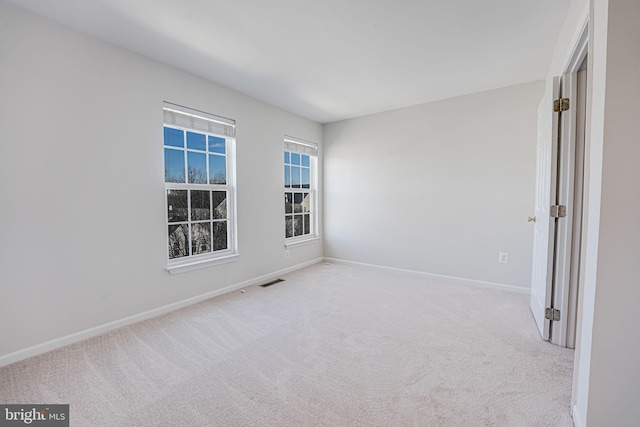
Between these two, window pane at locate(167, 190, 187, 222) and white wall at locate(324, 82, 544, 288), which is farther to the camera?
white wall at locate(324, 82, 544, 288)

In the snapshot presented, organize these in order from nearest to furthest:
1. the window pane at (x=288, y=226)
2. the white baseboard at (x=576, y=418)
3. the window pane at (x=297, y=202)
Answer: the white baseboard at (x=576, y=418) → the window pane at (x=288, y=226) → the window pane at (x=297, y=202)

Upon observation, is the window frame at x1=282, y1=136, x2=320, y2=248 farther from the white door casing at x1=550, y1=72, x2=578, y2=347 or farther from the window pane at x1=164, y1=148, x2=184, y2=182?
the white door casing at x1=550, y1=72, x2=578, y2=347

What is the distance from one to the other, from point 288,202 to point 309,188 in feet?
2.01

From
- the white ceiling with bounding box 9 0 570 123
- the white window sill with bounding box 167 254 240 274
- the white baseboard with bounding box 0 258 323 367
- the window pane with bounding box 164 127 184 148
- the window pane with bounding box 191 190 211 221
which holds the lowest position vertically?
the white baseboard with bounding box 0 258 323 367

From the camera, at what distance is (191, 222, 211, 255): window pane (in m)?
3.06

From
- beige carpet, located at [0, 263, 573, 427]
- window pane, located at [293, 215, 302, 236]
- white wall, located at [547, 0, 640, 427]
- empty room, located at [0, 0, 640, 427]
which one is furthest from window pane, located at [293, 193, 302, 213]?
white wall, located at [547, 0, 640, 427]

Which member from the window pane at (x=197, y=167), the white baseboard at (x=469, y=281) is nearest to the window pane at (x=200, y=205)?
the window pane at (x=197, y=167)

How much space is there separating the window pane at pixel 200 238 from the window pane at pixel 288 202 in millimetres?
1297

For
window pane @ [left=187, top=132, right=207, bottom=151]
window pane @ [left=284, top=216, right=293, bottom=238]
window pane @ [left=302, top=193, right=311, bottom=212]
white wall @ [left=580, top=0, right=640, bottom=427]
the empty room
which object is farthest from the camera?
window pane @ [left=302, top=193, right=311, bottom=212]

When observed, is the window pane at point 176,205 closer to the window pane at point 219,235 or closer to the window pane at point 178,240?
the window pane at point 178,240

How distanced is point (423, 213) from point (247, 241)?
8.02 ft

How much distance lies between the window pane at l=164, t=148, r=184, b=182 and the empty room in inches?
0.8

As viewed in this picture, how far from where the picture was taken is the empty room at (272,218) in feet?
4.56

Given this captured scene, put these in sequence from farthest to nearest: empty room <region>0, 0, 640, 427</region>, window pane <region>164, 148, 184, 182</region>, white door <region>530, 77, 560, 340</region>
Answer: window pane <region>164, 148, 184, 182</region>, white door <region>530, 77, 560, 340</region>, empty room <region>0, 0, 640, 427</region>
